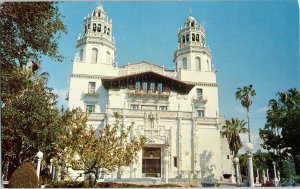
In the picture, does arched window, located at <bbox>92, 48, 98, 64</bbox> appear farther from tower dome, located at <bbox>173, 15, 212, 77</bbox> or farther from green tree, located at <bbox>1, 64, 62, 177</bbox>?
green tree, located at <bbox>1, 64, 62, 177</bbox>

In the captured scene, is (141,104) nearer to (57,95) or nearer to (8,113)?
(57,95)

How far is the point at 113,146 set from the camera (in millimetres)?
12203

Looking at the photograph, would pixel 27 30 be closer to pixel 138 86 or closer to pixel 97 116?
pixel 97 116

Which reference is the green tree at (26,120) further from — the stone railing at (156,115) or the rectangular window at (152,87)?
the rectangular window at (152,87)

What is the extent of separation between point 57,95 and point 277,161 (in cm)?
1576

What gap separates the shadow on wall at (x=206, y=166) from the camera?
21328 mm

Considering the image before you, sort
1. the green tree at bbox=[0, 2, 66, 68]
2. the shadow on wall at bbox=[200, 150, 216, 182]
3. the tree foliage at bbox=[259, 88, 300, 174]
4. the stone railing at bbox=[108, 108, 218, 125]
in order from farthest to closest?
the stone railing at bbox=[108, 108, 218, 125], the shadow on wall at bbox=[200, 150, 216, 182], the tree foliage at bbox=[259, 88, 300, 174], the green tree at bbox=[0, 2, 66, 68]

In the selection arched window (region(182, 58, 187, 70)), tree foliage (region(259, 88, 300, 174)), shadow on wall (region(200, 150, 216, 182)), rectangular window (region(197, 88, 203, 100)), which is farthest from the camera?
arched window (region(182, 58, 187, 70))

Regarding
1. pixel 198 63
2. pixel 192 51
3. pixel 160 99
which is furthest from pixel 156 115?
pixel 192 51

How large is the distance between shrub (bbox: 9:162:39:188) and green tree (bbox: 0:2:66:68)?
11.8 feet

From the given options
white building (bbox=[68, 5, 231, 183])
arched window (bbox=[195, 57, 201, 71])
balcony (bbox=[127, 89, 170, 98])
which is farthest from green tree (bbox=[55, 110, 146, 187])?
arched window (bbox=[195, 57, 201, 71])

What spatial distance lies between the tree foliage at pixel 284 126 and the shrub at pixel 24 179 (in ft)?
42.0

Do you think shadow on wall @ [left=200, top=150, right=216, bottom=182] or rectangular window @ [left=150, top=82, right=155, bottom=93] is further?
rectangular window @ [left=150, top=82, right=155, bottom=93]

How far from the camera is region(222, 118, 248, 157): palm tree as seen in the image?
25.2 metres
